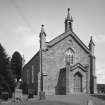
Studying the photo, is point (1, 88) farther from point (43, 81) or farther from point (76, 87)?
point (76, 87)

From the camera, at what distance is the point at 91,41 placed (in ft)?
159

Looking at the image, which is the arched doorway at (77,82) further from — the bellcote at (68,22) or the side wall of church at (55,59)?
the bellcote at (68,22)

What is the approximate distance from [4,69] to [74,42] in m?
15.4

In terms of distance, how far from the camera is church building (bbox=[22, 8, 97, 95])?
4328 centimetres

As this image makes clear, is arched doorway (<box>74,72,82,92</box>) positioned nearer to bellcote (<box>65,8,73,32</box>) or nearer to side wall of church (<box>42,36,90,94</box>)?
side wall of church (<box>42,36,90,94</box>)

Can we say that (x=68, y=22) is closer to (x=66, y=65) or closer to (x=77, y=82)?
(x=66, y=65)

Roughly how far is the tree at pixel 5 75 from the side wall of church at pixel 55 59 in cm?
650

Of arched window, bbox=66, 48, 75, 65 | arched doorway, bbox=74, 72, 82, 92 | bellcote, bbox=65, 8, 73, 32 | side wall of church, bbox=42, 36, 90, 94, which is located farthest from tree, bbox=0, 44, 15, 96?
bellcote, bbox=65, 8, 73, 32

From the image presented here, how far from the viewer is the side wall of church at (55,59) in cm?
4453

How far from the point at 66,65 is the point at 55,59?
3.99 metres

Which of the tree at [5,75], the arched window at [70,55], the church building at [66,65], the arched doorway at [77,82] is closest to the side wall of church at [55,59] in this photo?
the church building at [66,65]

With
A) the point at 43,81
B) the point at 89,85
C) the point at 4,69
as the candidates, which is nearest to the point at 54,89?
the point at 43,81

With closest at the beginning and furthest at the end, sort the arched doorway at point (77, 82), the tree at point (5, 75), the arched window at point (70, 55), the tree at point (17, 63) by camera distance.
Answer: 1. the tree at point (5, 75)
2. the arched doorway at point (77, 82)
3. the arched window at point (70, 55)
4. the tree at point (17, 63)

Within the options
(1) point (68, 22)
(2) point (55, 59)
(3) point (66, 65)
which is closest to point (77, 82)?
(3) point (66, 65)
